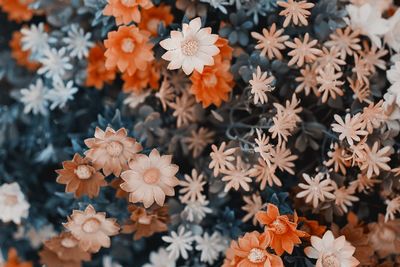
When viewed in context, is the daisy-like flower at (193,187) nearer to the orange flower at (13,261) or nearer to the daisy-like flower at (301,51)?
the daisy-like flower at (301,51)

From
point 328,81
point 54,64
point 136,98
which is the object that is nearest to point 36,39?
point 54,64

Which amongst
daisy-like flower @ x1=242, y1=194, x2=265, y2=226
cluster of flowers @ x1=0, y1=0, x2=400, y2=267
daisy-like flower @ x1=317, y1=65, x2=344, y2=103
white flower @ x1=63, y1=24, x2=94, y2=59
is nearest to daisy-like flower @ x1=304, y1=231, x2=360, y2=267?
cluster of flowers @ x1=0, y1=0, x2=400, y2=267

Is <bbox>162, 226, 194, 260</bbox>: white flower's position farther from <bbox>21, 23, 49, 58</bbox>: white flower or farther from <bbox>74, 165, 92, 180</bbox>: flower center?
<bbox>21, 23, 49, 58</bbox>: white flower

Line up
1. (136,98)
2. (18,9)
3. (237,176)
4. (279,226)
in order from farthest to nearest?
(18,9)
(136,98)
(237,176)
(279,226)

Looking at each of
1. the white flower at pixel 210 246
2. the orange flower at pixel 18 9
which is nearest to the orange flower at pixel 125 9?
the orange flower at pixel 18 9

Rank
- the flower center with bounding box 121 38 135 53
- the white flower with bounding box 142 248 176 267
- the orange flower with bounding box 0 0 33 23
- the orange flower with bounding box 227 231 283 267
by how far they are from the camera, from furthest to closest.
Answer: the orange flower with bounding box 0 0 33 23 → the white flower with bounding box 142 248 176 267 → the flower center with bounding box 121 38 135 53 → the orange flower with bounding box 227 231 283 267

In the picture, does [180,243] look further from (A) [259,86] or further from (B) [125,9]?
(B) [125,9]

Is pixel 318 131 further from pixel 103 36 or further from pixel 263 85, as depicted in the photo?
pixel 103 36
